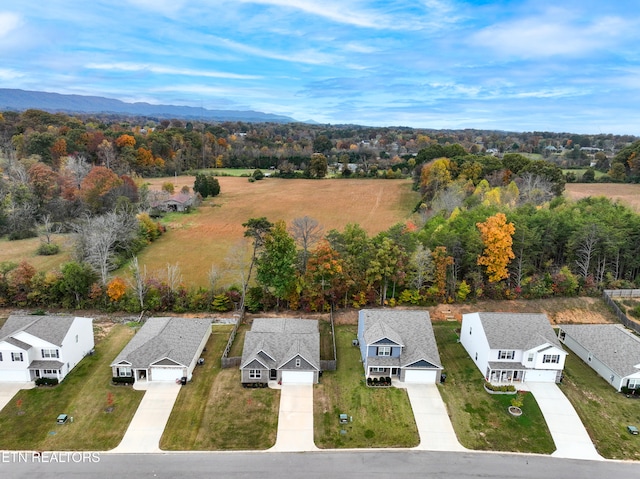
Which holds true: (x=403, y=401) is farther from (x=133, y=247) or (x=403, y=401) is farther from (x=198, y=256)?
(x=133, y=247)

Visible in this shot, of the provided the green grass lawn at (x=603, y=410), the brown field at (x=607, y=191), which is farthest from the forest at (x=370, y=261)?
the brown field at (x=607, y=191)

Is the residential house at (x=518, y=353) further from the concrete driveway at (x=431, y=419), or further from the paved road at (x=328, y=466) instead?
the paved road at (x=328, y=466)

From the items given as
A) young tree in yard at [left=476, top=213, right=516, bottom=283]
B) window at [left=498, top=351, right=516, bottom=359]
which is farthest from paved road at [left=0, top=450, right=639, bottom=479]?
young tree in yard at [left=476, top=213, right=516, bottom=283]

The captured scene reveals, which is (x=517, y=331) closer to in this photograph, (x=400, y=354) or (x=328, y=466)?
(x=400, y=354)

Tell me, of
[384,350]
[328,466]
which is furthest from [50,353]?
[384,350]

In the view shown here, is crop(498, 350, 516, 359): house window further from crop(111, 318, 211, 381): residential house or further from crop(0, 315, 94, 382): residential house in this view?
crop(0, 315, 94, 382): residential house
